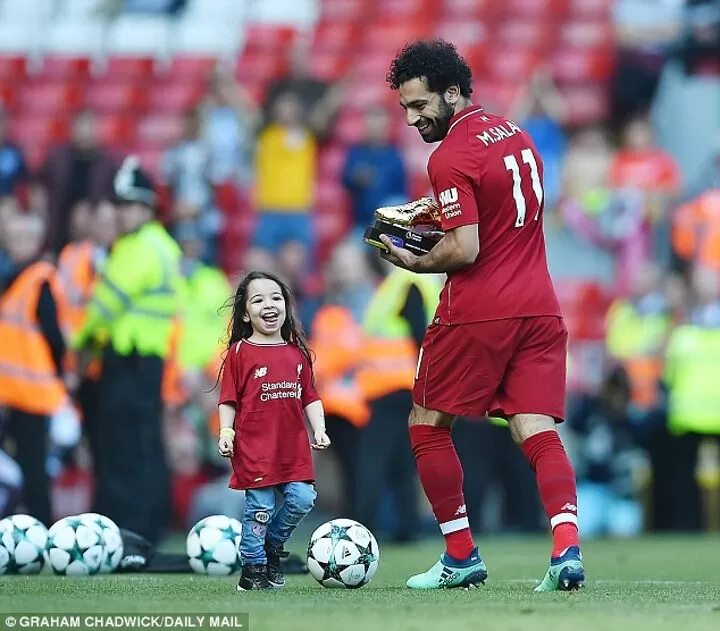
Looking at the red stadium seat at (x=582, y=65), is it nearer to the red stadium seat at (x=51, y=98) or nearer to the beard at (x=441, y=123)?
the red stadium seat at (x=51, y=98)

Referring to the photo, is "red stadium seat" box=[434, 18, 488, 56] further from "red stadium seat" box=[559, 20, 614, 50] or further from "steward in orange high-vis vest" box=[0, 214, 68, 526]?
"steward in orange high-vis vest" box=[0, 214, 68, 526]

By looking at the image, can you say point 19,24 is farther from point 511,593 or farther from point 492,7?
point 511,593

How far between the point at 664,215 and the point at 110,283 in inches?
288

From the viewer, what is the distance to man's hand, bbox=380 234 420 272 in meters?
7.06

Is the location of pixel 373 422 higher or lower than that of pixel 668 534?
higher

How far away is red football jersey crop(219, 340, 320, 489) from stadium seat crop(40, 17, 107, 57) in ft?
47.2

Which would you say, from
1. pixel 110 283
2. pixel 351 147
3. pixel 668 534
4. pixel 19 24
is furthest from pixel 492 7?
pixel 110 283

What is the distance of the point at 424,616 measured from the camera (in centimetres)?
575

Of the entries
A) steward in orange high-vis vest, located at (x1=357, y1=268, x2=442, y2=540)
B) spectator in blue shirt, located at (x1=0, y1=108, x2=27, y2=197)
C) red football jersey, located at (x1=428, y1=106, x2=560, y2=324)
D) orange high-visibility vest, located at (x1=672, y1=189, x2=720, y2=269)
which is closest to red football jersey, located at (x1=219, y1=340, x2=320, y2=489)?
red football jersey, located at (x1=428, y1=106, x2=560, y2=324)

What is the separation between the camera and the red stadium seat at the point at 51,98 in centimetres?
2002

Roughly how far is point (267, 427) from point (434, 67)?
1.65 m

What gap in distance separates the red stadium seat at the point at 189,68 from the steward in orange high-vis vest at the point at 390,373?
8.31 m

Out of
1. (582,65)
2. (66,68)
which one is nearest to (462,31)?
(582,65)

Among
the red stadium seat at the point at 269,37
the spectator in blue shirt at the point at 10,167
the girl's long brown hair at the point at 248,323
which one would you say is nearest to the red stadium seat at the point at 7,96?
the red stadium seat at the point at 269,37
